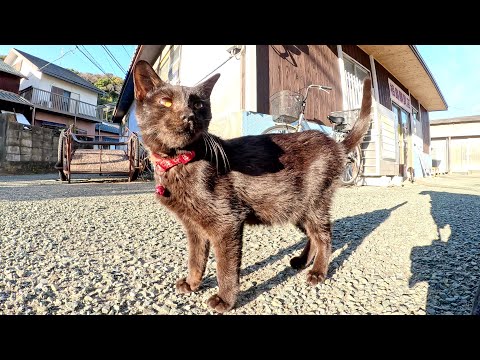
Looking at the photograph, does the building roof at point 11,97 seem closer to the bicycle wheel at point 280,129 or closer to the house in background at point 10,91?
the house in background at point 10,91

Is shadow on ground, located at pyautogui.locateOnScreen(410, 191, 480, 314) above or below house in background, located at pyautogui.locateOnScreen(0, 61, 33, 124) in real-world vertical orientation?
below

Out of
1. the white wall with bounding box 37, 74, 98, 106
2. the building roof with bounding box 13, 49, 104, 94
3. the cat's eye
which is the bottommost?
Result: the cat's eye

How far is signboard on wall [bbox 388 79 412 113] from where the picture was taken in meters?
10.9

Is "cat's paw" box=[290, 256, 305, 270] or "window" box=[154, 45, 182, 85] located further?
"window" box=[154, 45, 182, 85]

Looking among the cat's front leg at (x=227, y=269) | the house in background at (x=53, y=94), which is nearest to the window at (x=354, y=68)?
the cat's front leg at (x=227, y=269)

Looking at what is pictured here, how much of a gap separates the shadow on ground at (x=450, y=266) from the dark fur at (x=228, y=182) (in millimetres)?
620

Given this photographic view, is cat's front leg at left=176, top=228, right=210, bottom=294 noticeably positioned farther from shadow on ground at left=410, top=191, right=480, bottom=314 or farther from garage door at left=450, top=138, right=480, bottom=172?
garage door at left=450, top=138, right=480, bottom=172

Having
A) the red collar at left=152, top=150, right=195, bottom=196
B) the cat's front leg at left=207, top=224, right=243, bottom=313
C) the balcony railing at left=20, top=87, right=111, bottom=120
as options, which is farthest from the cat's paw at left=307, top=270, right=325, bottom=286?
the balcony railing at left=20, top=87, right=111, bottom=120

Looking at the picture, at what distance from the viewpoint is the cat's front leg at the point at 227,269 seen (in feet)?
4.44

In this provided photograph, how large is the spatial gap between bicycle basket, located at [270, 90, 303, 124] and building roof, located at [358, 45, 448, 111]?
4141 millimetres

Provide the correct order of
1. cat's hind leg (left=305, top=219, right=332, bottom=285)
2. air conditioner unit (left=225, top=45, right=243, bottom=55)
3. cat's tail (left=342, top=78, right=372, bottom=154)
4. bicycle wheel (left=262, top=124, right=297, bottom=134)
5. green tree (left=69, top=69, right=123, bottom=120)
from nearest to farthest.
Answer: cat's hind leg (left=305, top=219, right=332, bottom=285), cat's tail (left=342, top=78, right=372, bottom=154), bicycle wheel (left=262, top=124, right=297, bottom=134), air conditioner unit (left=225, top=45, right=243, bottom=55), green tree (left=69, top=69, right=123, bottom=120)

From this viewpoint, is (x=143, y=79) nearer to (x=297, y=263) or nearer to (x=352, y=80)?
(x=297, y=263)

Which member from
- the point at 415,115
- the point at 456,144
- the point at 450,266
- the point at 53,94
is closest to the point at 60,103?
the point at 53,94
